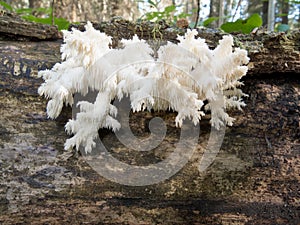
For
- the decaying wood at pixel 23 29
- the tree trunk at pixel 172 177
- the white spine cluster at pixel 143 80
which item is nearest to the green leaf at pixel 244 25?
the tree trunk at pixel 172 177

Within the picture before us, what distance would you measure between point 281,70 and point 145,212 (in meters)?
1.36

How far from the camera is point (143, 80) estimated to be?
175cm

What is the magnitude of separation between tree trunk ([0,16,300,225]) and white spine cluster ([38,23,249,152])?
13 cm

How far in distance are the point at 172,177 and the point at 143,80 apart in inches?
24.6

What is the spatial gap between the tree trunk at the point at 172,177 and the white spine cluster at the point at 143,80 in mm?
129

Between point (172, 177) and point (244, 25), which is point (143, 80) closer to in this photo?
point (172, 177)

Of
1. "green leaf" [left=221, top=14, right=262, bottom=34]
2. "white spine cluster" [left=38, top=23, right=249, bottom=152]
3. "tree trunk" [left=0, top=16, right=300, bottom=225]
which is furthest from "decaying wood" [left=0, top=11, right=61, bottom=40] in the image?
"green leaf" [left=221, top=14, right=262, bottom=34]

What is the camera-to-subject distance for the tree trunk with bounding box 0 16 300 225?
1713mm

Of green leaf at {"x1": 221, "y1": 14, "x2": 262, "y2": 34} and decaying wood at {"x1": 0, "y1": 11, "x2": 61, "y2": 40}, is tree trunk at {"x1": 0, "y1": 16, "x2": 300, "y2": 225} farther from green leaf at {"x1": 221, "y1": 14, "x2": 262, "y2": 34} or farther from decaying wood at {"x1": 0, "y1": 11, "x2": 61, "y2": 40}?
green leaf at {"x1": 221, "y1": 14, "x2": 262, "y2": 34}

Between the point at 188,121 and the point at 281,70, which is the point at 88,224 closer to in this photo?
Result: the point at 188,121

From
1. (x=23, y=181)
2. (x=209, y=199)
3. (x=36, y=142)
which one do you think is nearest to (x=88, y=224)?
(x=23, y=181)

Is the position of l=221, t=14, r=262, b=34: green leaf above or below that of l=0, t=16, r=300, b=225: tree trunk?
above

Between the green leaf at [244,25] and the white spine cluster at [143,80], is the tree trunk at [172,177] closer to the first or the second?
the white spine cluster at [143,80]

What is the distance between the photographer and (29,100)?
1.98m
